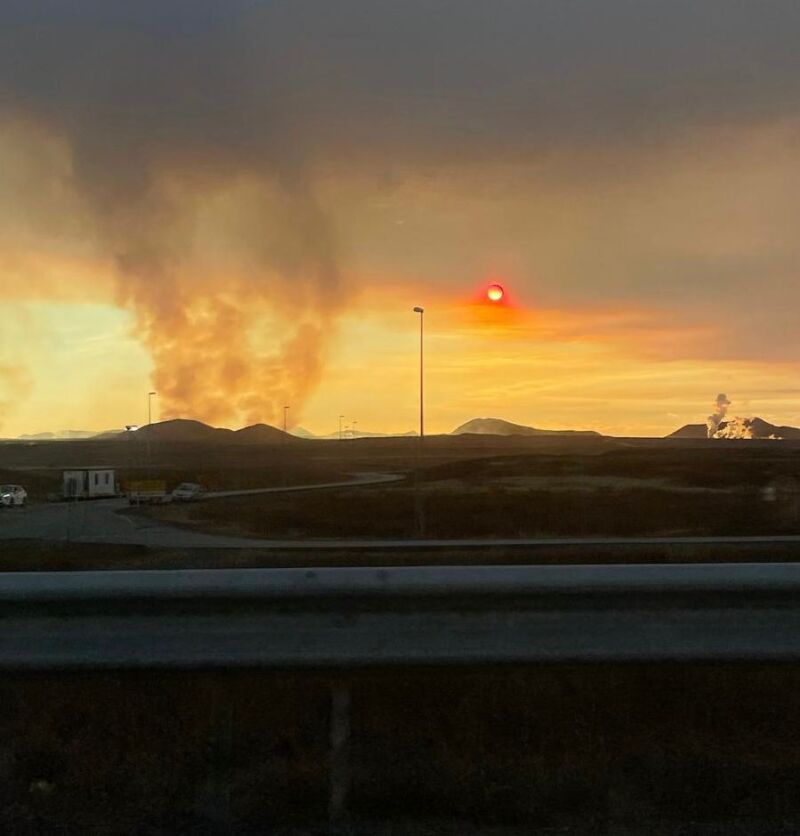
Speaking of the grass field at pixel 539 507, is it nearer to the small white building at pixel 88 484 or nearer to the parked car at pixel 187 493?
the parked car at pixel 187 493

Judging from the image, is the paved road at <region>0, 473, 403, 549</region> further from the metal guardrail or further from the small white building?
the metal guardrail

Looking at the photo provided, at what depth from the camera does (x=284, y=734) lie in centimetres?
473

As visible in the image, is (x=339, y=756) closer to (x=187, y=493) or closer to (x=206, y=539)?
(x=206, y=539)

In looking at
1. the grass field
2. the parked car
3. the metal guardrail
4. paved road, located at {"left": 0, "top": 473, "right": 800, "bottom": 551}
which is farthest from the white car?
the metal guardrail

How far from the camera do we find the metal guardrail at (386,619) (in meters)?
4.50

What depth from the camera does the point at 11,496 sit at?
2552 inches

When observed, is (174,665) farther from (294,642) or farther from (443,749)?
(443,749)

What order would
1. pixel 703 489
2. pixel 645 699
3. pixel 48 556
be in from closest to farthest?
pixel 645 699 < pixel 48 556 < pixel 703 489

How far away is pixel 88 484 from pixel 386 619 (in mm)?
75234

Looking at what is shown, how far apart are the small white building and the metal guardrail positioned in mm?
70622

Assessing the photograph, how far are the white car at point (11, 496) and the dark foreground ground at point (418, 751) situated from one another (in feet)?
208

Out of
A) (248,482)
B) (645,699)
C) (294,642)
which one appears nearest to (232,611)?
(294,642)

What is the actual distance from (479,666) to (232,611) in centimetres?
112

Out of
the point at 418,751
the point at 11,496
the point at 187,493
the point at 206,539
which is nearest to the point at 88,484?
the point at 11,496
